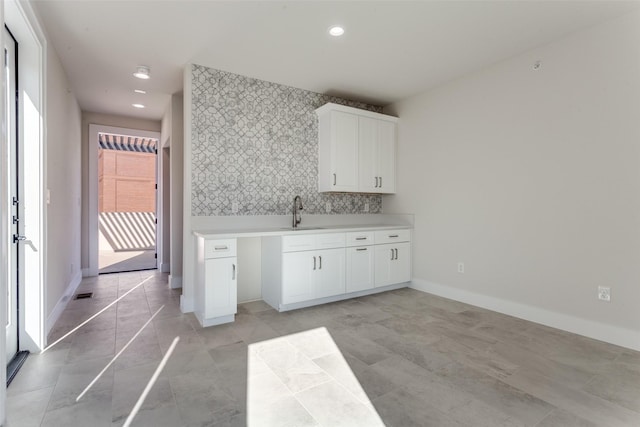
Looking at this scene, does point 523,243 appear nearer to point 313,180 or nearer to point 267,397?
point 313,180

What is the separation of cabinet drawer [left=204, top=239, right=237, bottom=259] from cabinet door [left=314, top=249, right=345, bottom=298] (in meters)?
0.96

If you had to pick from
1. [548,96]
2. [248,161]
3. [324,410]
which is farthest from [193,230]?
[548,96]

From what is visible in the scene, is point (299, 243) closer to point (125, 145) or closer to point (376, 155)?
point (376, 155)

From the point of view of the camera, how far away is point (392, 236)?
14.0ft

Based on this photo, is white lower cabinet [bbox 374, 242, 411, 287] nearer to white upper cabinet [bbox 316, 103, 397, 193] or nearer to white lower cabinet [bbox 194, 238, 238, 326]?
white upper cabinet [bbox 316, 103, 397, 193]

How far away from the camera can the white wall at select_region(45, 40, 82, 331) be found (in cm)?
294

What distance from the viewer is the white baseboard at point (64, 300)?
9.64 feet

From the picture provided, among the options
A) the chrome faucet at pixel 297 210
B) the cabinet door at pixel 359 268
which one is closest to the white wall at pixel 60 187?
the chrome faucet at pixel 297 210

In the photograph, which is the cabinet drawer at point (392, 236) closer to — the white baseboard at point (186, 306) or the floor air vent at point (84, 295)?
the white baseboard at point (186, 306)

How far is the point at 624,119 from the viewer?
2.59 meters

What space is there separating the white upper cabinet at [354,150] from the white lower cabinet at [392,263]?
2.67 feet

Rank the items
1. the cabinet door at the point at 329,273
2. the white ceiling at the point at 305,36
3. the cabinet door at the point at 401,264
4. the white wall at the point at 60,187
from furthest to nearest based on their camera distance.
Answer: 1. the cabinet door at the point at 401,264
2. the cabinet door at the point at 329,273
3. the white wall at the point at 60,187
4. the white ceiling at the point at 305,36

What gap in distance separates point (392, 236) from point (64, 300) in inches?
155

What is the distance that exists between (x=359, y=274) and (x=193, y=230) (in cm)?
197
